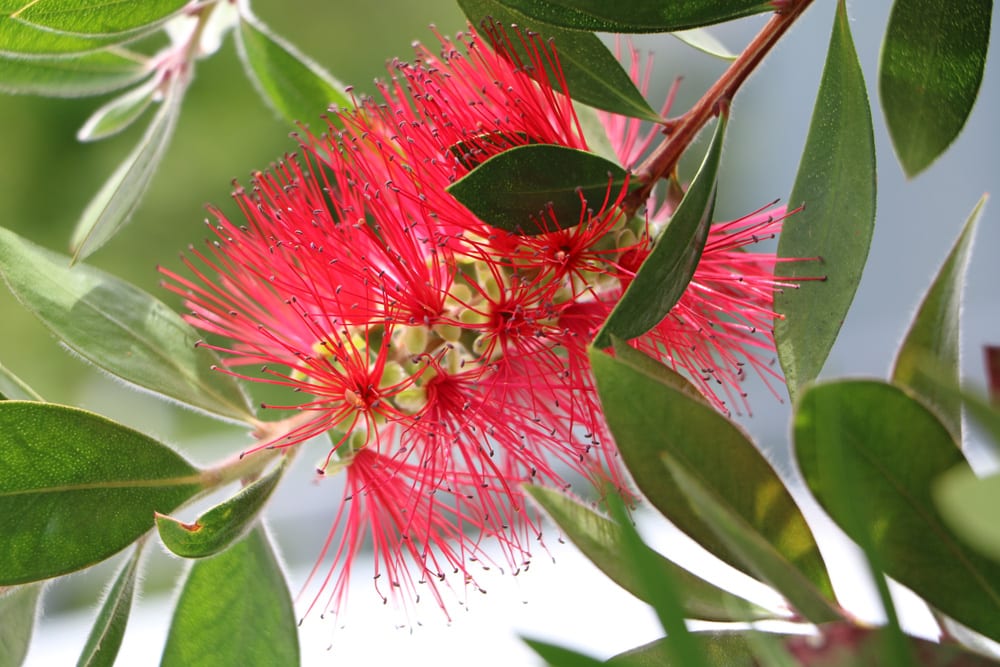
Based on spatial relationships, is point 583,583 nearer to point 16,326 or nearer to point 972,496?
point 972,496

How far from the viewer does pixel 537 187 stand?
0.41 metres

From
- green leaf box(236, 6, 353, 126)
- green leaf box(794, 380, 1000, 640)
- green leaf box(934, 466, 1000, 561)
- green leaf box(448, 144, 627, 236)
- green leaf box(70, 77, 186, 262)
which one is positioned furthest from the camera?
green leaf box(236, 6, 353, 126)

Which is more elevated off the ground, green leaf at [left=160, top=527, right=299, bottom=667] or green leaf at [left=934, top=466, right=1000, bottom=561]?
green leaf at [left=160, top=527, right=299, bottom=667]

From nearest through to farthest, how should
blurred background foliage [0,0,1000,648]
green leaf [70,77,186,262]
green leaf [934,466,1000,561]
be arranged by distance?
green leaf [934,466,1000,561] → green leaf [70,77,186,262] → blurred background foliage [0,0,1000,648]

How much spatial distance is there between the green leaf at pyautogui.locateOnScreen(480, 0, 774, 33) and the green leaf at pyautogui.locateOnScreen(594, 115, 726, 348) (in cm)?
5

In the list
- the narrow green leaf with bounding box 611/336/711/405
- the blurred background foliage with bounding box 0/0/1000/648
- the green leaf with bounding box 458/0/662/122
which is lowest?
the narrow green leaf with bounding box 611/336/711/405

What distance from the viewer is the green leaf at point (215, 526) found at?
0.38 m

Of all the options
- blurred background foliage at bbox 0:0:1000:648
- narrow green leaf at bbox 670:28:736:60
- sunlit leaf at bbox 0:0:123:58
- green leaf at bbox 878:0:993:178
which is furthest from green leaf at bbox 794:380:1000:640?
blurred background foliage at bbox 0:0:1000:648

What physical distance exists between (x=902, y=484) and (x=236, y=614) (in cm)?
34

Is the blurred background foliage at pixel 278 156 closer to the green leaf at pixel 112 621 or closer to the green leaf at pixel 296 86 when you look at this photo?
the green leaf at pixel 296 86

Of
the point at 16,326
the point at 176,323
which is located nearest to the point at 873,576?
the point at 176,323

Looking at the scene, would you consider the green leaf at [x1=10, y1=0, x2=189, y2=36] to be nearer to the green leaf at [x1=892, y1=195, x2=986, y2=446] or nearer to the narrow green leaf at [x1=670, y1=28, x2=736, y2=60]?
the narrow green leaf at [x1=670, y1=28, x2=736, y2=60]

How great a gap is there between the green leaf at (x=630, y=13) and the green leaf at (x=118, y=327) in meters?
0.25

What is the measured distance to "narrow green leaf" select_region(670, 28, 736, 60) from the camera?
528mm
